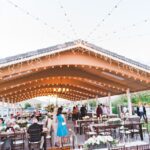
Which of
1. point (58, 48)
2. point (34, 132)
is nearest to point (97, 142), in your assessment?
point (34, 132)

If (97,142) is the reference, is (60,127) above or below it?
above

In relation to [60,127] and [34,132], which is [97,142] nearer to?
[34,132]

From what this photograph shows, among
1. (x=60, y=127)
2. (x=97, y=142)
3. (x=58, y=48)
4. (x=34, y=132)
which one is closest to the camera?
(x=97, y=142)

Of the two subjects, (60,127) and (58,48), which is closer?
(60,127)

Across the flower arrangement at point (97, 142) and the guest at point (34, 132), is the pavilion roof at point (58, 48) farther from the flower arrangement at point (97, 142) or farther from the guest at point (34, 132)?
the flower arrangement at point (97, 142)

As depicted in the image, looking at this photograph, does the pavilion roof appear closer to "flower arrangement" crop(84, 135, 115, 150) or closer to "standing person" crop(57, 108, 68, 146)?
"standing person" crop(57, 108, 68, 146)

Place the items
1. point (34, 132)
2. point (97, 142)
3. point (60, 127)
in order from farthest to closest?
point (60, 127) → point (34, 132) → point (97, 142)

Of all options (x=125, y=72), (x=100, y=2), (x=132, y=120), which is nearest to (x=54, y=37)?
(x=100, y=2)

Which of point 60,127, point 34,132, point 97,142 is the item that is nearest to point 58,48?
point 60,127

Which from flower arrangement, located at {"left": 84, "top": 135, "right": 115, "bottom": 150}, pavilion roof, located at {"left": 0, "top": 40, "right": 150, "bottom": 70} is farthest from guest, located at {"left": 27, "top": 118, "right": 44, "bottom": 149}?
flower arrangement, located at {"left": 84, "top": 135, "right": 115, "bottom": 150}

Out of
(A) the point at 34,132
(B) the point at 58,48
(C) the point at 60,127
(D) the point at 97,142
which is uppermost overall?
(B) the point at 58,48

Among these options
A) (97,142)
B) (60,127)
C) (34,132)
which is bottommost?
(97,142)

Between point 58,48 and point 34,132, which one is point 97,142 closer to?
point 34,132

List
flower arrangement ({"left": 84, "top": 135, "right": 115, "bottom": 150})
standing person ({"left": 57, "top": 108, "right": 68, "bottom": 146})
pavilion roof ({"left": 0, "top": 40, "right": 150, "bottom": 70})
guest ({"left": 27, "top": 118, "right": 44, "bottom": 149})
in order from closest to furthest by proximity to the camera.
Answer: flower arrangement ({"left": 84, "top": 135, "right": 115, "bottom": 150}) → guest ({"left": 27, "top": 118, "right": 44, "bottom": 149}) → standing person ({"left": 57, "top": 108, "right": 68, "bottom": 146}) → pavilion roof ({"left": 0, "top": 40, "right": 150, "bottom": 70})
